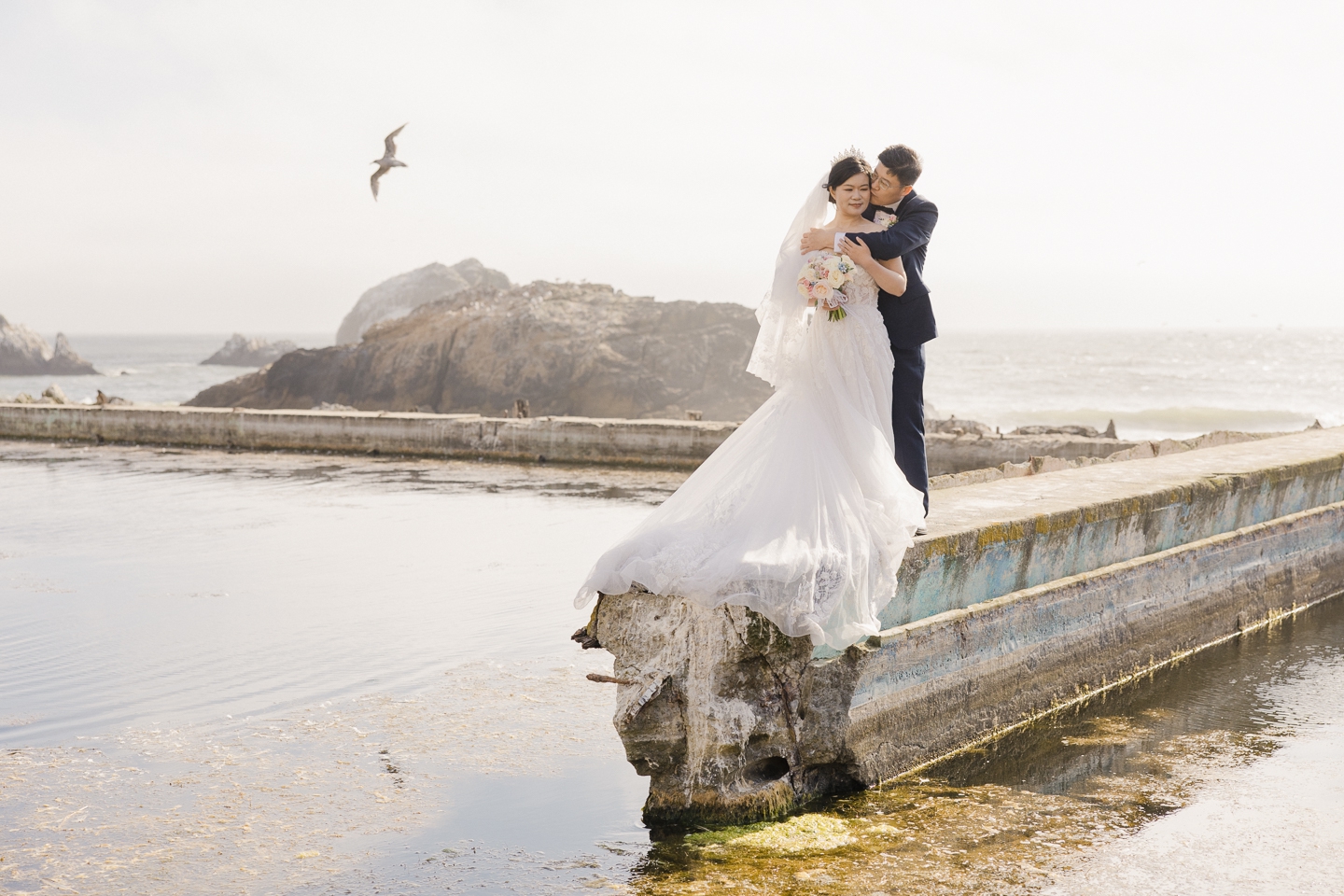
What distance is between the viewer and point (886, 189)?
436 centimetres

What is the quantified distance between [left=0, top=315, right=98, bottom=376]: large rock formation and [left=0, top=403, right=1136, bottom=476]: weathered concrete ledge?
7841cm

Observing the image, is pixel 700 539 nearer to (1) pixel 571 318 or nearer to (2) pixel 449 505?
(2) pixel 449 505

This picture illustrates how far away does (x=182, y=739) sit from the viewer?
15.0 feet

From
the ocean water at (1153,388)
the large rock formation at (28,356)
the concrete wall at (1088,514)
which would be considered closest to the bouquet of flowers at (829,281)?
the concrete wall at (1088,514)

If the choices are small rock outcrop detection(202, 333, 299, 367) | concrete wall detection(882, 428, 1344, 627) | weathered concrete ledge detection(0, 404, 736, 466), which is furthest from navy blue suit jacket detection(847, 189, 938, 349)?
small rock outcrop detection(202, 333, 299, 367)

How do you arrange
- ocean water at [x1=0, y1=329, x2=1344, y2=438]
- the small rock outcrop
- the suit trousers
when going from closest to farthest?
the suit trousers < ocean water at [x1=0, y1=329, x2=1344, y2=438] < the small rock outcrop

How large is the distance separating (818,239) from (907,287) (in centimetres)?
41

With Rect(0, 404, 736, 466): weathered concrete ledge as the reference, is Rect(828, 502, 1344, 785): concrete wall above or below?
below

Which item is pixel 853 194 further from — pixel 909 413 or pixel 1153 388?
pixel 1153 388

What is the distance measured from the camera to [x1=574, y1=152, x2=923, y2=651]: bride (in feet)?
12.1

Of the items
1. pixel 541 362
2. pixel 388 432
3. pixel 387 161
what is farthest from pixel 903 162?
pixel 541 362

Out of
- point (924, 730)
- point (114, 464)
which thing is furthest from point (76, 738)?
point (114, 464)

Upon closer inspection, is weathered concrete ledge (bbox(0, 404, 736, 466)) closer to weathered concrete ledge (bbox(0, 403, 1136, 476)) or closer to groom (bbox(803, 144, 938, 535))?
weathered concrete ledge (bbox(0, 403, 1136, 476))

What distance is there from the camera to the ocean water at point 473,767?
3.43 metres
